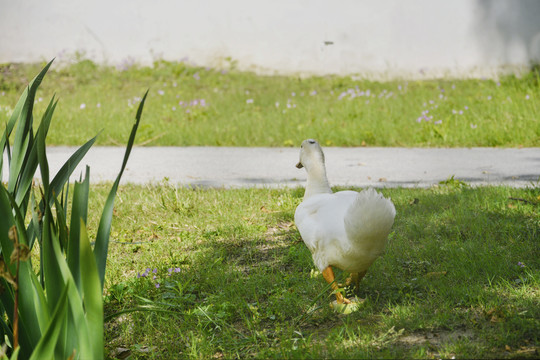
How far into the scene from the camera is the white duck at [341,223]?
2.40 metres

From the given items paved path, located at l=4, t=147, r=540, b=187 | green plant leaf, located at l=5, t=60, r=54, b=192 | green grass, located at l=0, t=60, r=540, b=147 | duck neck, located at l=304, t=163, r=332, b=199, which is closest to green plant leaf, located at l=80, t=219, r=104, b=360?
green plant leaf, located at l=5, t=60, r=54, b=192

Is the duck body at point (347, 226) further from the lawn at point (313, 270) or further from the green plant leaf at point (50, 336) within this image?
the green plant leaf at point (50, 336)

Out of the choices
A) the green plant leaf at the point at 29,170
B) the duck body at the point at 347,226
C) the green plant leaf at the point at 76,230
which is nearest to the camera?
the green plant leaf at the point at 76,230

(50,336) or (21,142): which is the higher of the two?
(21,142)

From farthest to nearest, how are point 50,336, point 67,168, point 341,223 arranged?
1. point 341,223
2. point 67,168
3. point 50,336

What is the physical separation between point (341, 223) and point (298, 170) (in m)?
3.36

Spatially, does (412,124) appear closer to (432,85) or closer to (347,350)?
(432,85)

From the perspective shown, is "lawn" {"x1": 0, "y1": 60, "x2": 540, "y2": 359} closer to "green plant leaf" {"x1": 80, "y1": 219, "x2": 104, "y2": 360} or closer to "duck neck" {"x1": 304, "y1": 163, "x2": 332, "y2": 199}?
"green plant leaf" {"x1": 80, "y1": 219, "x2": 104, "y2": 360}

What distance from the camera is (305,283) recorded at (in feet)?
10.2

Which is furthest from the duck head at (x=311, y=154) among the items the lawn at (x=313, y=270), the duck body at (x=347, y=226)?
the lawn at (x=313, y=270)

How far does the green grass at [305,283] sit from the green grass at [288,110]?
262 centimetres

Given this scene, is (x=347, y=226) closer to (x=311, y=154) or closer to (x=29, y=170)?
(x=311, y=154)

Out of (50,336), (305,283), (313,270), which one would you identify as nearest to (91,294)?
(50,336)

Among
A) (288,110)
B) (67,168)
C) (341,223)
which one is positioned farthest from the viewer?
(288,110)
